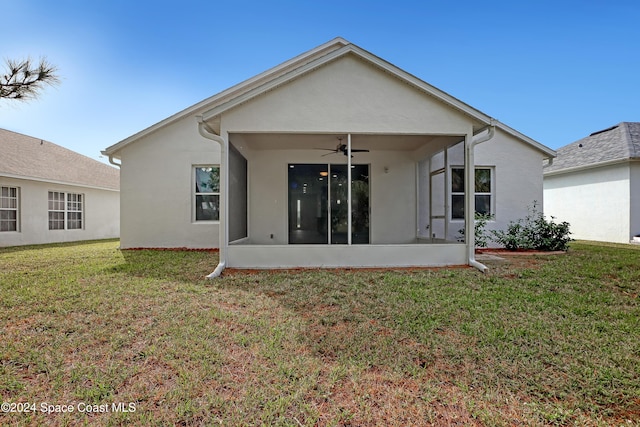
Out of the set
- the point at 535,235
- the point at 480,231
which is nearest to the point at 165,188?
the point at 480,231

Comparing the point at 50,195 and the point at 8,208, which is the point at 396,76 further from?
the point at 50,195

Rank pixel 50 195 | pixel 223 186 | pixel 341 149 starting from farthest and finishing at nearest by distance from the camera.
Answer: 1. pixel 50 195
2. pixel 341 149
3. pixel 223 186

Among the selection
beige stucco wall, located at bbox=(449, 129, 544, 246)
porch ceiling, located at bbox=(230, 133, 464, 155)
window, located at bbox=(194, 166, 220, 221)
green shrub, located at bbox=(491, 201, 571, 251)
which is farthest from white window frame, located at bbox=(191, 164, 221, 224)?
green shrub, located at bbox=(491, 201, 571, 251)

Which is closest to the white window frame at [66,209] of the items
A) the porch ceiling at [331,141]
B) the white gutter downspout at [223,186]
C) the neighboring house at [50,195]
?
the neighboring house at [50,195]

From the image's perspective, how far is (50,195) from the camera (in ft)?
42.2

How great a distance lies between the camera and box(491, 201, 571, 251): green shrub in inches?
357

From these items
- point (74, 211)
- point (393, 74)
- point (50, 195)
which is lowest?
point (74, 211)

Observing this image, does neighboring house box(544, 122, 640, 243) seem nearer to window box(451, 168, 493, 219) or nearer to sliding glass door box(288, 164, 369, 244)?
window box(451, 168, 493, 219)

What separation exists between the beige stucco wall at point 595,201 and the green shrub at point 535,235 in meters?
4.67

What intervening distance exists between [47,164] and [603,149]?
77.7 feet

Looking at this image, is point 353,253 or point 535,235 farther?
point 535,235

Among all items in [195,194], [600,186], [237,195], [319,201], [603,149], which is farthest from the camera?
[603,149]

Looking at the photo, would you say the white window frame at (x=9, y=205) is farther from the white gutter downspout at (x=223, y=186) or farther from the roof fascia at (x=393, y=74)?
the roof fascia at (x=393, y=74)

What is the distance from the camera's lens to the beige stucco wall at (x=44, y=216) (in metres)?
11.8
